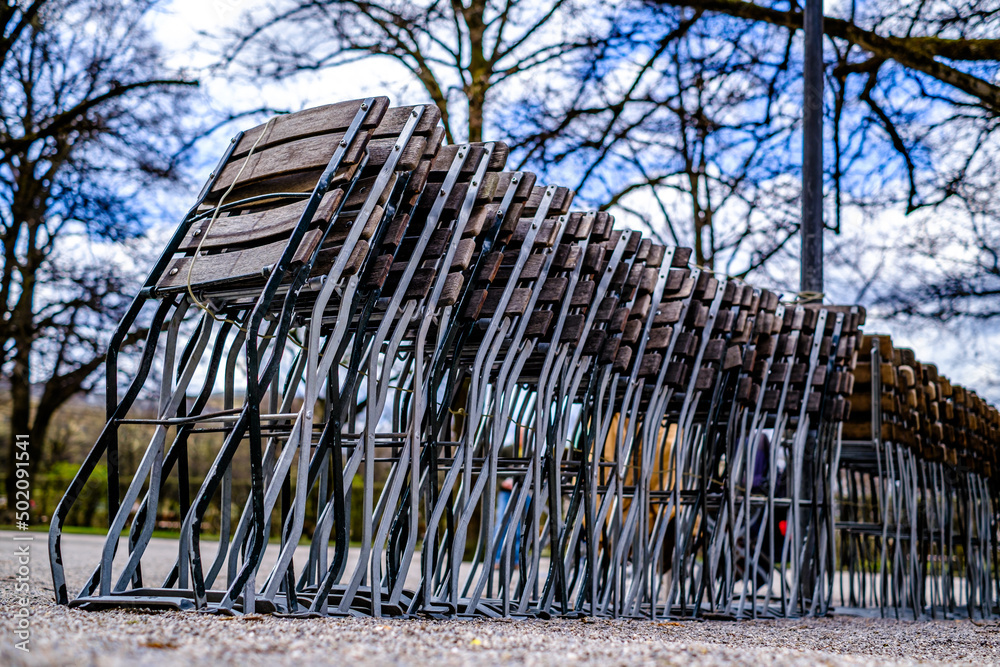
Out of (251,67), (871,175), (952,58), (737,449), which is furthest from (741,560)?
(251,67)

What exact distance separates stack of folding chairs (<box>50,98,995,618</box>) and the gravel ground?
0.30m

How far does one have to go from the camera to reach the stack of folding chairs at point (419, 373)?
336 cm

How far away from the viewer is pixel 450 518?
3996mm

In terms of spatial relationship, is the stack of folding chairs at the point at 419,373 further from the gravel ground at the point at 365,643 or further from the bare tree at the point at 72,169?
the bare tree at the point at 72,169

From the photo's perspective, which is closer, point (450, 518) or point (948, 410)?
point (450, 518)

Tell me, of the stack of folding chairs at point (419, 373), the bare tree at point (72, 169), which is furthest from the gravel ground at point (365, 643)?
the bare tree at point (72, 169)

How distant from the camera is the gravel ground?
1.98m

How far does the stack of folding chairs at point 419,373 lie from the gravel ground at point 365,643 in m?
0.30

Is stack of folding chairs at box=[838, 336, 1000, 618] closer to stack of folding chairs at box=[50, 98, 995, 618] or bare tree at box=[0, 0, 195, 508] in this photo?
stack of folding chairs at box=[50, 98, 995, 618]

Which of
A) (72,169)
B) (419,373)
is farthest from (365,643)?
(72,169)

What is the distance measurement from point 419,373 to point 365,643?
4.83 feet

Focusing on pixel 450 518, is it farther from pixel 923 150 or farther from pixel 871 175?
pixel 871 175

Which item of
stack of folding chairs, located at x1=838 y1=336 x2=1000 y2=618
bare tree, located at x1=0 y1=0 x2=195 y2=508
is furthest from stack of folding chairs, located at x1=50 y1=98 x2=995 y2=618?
bare tree, located at x1=0 y1=0 x2=195 y2=508

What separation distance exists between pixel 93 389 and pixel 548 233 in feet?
35.9
